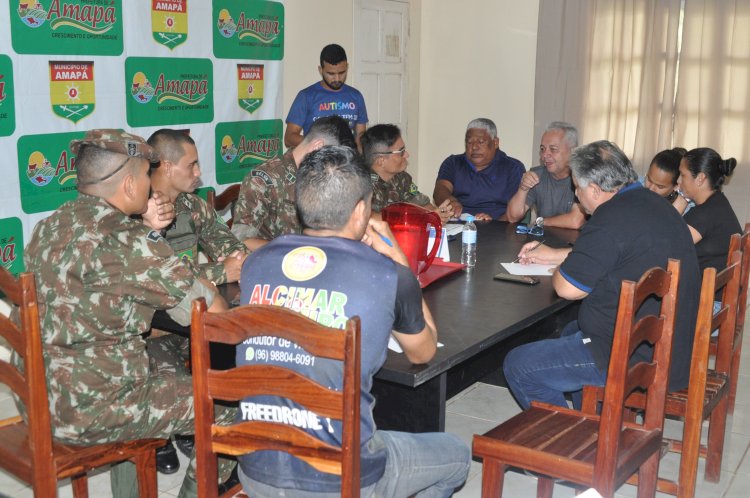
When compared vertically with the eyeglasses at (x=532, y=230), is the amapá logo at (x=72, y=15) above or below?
above

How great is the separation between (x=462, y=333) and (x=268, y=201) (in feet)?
4.27

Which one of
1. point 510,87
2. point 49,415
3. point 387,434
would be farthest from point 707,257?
point 510,87

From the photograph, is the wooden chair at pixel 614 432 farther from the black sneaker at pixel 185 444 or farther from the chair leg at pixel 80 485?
the black sneaker at pixel 185 444

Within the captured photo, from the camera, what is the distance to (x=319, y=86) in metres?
5.29

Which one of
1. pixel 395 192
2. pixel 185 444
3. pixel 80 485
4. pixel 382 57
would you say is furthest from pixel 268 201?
pixel 382 57

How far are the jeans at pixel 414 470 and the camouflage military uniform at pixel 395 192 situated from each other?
2.08 metres

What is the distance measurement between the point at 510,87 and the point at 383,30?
1083 millimetres

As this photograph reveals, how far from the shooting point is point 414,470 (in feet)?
6.10

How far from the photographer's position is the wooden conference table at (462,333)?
2.04 metres

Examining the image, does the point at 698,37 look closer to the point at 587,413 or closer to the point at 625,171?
the point at 625,171

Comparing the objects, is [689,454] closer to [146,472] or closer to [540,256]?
[540,256]

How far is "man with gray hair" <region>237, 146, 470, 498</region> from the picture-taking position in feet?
5.53

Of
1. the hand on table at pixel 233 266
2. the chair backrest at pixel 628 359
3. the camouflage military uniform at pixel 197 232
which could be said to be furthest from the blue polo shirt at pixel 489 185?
the chair backrest at pixel 628 359

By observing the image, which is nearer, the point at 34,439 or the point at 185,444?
the point at 34,439
